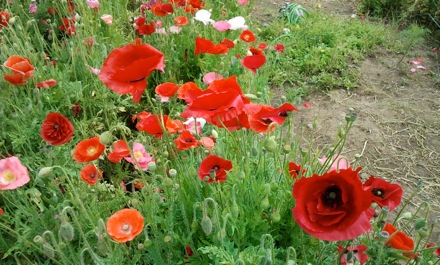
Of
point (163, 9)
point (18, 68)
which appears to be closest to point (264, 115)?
point (18, 68)

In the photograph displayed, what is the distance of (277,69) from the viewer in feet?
11.7

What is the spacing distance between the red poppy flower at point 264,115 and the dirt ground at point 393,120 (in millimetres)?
1286

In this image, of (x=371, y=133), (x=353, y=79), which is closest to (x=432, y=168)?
(x=371, y=133)

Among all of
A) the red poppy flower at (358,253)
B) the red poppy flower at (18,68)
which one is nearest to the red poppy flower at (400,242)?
the red poppy flower at (358,253)

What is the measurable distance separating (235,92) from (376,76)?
Result: 2.77 m

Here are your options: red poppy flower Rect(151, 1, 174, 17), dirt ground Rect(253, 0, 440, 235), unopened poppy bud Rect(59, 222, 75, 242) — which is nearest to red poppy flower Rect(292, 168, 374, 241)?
unopened poppy bud Rect(59, 222, 75, 242)

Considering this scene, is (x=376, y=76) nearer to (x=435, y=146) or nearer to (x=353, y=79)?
(x=353, y=79)

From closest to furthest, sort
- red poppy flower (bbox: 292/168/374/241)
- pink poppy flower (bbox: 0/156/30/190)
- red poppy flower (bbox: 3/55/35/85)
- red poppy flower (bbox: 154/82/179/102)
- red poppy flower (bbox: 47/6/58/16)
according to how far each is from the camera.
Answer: red poppy flower (bbox: 292/168/374/241)
pink poppy flower (bbox: 0/156/30/190)
red poppy flower (bbox: 154/82/179/102)
red poppy flower (bbox: 3/55/35/85)
red poppy flower (bbox: 47/6/58/16)

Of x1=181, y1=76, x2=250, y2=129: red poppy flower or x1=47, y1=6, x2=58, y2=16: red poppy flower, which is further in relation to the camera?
x1=47, y1=6, x2=58, y2=16: red poppy flower

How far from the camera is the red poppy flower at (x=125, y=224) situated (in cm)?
125

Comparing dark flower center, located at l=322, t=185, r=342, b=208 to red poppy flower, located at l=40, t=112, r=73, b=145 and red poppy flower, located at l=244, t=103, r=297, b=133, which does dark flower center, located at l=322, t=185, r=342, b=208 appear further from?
red poppy flower, located at l=40, t=112, r=73, b=145

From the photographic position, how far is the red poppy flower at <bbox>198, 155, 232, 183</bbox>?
142cm

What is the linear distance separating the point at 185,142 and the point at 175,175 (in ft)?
0.40

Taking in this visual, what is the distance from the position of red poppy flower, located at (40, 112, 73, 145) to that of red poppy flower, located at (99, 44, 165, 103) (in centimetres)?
42
